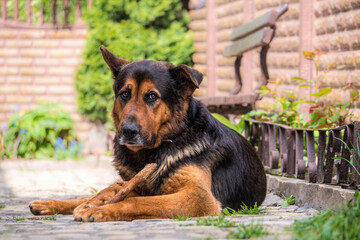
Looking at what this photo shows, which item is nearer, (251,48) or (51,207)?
(51,207)

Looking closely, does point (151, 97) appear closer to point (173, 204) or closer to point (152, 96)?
point (152, 96)

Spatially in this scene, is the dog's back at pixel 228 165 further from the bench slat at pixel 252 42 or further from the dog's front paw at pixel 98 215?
the bench slat at pixel 252 42

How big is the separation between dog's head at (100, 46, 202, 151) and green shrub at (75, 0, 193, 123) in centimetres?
739

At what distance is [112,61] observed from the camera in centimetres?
475

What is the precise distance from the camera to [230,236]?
9.77 feet

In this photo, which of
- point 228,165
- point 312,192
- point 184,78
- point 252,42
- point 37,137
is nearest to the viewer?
point 184,78

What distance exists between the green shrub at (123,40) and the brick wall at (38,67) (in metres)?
0.72

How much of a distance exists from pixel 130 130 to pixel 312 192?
167cm

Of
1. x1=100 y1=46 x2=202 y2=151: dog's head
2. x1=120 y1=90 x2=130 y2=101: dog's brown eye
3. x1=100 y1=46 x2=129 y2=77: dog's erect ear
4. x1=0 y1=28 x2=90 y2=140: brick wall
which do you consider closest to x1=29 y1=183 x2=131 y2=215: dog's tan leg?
x1=100 y1=46 x2=202 y2=151: dog's head

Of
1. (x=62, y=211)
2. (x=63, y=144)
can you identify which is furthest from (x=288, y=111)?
(x=63, y=144)

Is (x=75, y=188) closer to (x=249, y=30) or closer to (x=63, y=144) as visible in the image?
(x=249, y=30)

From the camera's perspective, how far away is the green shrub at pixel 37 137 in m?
11.6

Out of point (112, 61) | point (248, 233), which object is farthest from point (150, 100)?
point (248, 233)

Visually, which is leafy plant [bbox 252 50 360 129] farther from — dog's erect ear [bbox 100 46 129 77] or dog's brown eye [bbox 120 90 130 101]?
dog's brown eye [bbox 120 90 130 101]
